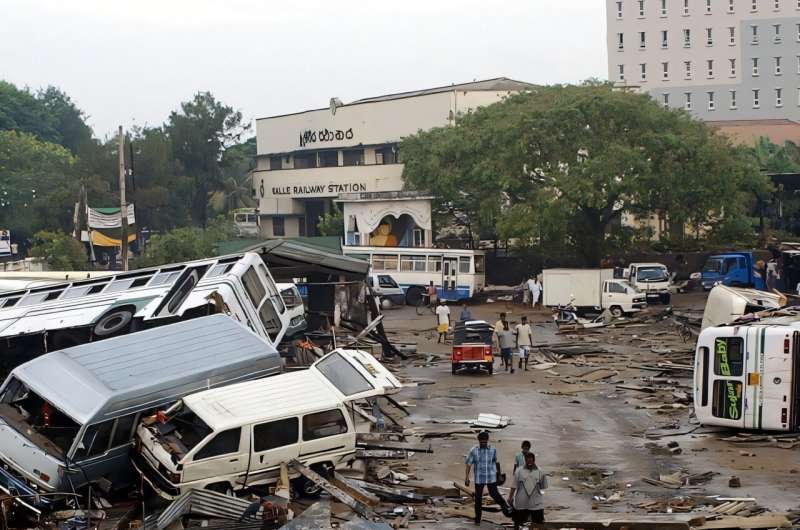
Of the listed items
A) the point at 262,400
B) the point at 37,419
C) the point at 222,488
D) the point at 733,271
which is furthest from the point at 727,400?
the point at 733,271

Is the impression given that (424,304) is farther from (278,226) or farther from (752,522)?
(752,522)

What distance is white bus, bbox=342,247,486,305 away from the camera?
169ft

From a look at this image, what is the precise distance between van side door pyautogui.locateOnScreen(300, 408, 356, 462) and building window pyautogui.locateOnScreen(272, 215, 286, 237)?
69.6m

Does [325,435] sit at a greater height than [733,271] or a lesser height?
lesser

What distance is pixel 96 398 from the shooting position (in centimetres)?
1633

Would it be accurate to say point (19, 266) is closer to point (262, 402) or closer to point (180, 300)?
point (180, 300)

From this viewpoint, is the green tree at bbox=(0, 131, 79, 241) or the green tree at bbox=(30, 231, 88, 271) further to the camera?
the green tree at bbox=(0, 131, 79, 241)

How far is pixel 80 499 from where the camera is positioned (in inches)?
633

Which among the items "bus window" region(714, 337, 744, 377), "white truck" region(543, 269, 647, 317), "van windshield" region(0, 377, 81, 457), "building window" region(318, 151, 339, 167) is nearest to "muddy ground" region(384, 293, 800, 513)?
"bus window" region(714, 337, 744, 377)

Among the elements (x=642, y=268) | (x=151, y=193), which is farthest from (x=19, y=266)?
(x=642, y=268)

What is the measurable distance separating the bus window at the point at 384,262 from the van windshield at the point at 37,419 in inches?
1426

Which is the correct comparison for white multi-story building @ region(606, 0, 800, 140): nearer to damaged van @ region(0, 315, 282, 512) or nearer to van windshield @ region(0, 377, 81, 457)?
damaged van @ region(0, 315, 282, 512)

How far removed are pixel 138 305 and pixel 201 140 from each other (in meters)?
72.0

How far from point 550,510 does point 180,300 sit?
31.3 ft
